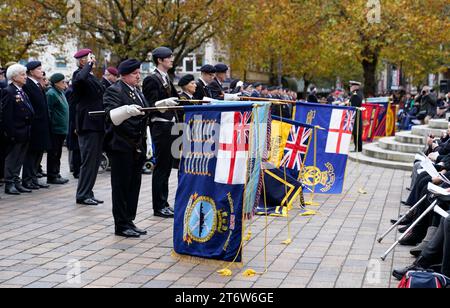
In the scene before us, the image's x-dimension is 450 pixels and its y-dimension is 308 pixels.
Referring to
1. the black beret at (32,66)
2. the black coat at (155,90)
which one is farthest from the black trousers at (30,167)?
the black coat at (155,90)

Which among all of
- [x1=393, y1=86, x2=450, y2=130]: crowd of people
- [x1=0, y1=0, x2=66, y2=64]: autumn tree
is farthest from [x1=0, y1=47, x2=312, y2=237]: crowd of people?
[x1=0, y1=0, x2=66, y2=64]: autumn tree

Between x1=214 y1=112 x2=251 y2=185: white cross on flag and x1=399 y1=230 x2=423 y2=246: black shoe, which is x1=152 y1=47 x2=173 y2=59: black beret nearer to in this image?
x1=214 y1=112 x2=251 y2=185: white cross on flag

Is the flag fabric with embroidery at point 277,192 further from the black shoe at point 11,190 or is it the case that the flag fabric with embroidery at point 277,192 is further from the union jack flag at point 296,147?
the black shoe at point 11,190

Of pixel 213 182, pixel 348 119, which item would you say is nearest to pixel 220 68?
pixel 348 119

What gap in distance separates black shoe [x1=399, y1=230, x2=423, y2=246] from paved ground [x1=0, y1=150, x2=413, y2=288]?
0.19m

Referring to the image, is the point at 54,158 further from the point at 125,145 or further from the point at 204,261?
the point at 204,261

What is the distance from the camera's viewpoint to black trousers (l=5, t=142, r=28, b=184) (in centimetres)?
1219

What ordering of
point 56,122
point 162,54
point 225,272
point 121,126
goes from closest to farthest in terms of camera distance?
point 225,272 < point 121,126 < point 162,54 < point 56,122

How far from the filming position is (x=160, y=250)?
8.09 meters

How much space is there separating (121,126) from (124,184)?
69 centimetres

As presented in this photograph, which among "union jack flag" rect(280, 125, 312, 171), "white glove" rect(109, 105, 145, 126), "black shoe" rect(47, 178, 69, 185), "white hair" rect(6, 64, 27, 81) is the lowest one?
"black shoe" rect(47, 178, 69, 185)

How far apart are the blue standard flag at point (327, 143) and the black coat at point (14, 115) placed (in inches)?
178
